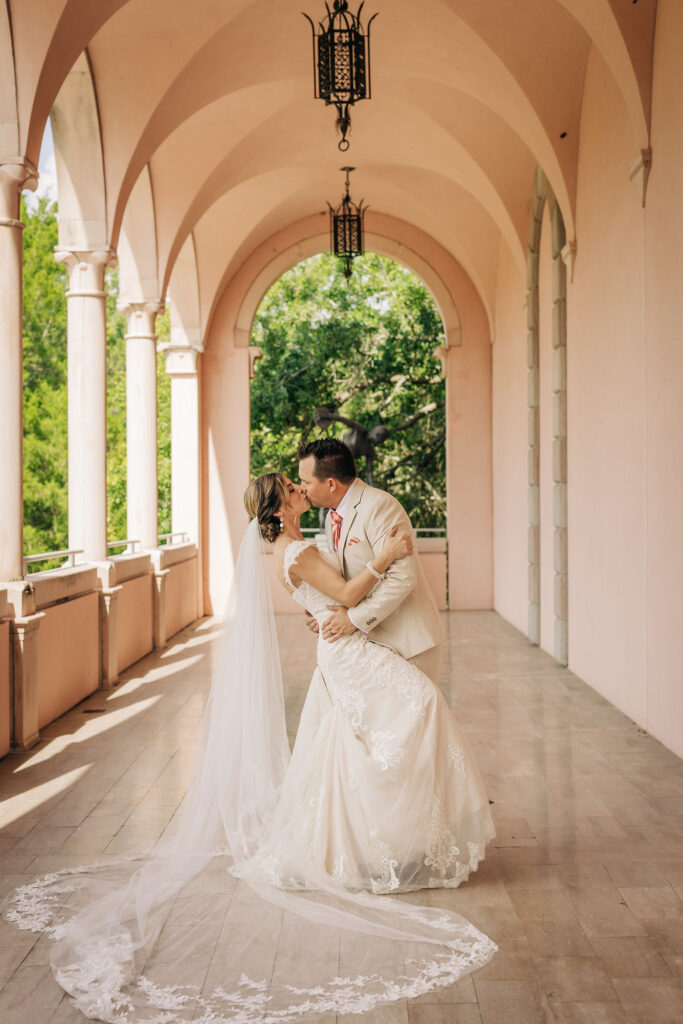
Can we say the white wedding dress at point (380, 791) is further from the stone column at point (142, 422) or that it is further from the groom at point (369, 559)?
the stone column at point (142, 422)

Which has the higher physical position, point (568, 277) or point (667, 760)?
point (568, 277)

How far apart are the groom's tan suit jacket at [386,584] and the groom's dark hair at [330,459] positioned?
8 centimetres

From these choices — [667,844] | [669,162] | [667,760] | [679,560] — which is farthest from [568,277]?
[667,844]

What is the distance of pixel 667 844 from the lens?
4410mm

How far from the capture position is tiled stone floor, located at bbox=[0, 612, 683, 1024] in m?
2.96

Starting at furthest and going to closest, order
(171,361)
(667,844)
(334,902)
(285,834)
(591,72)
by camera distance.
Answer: (171,361) < (591,72) < (667,844) < (285,834) < (334,902)

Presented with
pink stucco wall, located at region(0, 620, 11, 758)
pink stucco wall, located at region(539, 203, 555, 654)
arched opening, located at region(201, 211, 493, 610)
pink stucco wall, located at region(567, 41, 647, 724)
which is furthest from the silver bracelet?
arched opening, located at region(201, 211, 493, 610)

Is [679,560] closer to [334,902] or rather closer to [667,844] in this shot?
[667,844]

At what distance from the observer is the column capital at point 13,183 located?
20.3 ft

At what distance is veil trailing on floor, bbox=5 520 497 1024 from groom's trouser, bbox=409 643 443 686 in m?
0.67

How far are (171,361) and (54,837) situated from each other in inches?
434

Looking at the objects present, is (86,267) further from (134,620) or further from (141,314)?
(134,620)

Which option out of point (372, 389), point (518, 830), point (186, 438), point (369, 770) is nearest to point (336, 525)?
point (369, 770)

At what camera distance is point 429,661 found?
4.15 m
